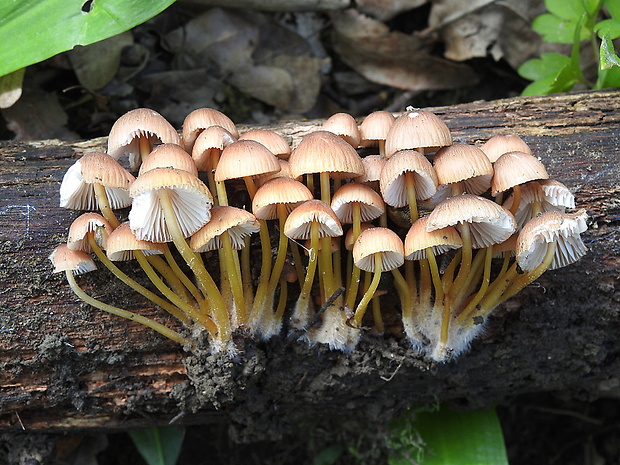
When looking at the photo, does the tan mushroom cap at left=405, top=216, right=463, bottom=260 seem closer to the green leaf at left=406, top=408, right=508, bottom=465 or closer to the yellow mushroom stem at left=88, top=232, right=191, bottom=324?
the yellow mushroom stem at left=88, top=232, right=191, bottom=324

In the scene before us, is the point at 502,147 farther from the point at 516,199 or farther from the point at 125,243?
the point at 125,243

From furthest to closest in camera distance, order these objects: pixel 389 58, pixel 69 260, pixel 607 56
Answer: pixel 389 58
pixel 607 56
pixel 69 260

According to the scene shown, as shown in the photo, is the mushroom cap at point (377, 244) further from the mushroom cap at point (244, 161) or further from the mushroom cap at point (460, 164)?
the mushroom cap at point (244, 161)

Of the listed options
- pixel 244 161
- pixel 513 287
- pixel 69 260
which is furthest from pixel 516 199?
pixel 69 260

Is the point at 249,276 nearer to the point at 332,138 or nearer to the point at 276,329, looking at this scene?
the point at 276,329

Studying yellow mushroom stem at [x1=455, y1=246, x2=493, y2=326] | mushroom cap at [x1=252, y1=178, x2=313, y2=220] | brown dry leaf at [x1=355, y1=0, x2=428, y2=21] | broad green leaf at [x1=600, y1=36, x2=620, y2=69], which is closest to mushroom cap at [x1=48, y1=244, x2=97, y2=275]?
mushroom cap at [x1=252, y1=178, x2=313, y2=220]

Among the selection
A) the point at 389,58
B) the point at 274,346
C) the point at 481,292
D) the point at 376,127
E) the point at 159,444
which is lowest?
the point at 159,444

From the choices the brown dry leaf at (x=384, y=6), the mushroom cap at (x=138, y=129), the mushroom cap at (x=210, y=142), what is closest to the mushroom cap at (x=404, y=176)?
the mushroom cap at (x=210, y=142)
